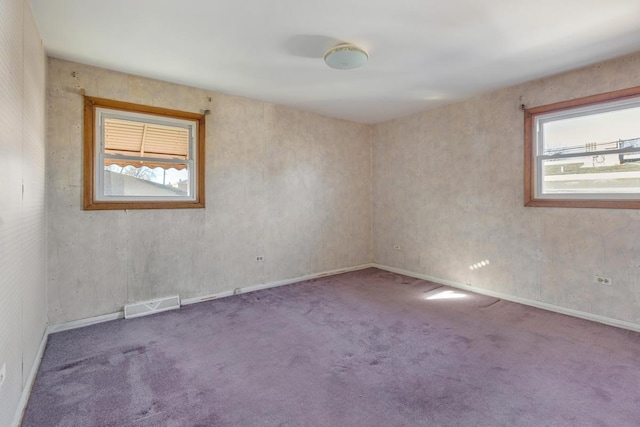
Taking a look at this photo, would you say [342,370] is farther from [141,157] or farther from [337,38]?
[141,157]

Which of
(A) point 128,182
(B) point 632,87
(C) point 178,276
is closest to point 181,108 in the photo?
(A) point 128,182

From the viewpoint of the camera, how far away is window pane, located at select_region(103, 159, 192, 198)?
3.24 m

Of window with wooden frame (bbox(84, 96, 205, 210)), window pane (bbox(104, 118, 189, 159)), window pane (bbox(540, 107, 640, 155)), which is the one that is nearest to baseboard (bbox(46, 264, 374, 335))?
window with wooden frame (bbox(84, 96, 205, 210))

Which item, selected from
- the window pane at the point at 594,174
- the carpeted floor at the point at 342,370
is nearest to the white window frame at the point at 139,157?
the carpeted floor at the point at 342,370

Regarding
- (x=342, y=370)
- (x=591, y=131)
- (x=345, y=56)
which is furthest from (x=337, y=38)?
(x=591, y=131)

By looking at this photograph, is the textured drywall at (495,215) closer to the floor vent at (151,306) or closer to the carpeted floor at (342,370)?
the carpeted floor at (342,370)

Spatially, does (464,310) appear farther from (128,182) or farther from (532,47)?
(128,182)

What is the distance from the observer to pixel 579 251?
3201 mm

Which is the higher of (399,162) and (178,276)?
(399,162)

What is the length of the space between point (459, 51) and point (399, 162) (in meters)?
2.37

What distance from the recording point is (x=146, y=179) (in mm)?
3434

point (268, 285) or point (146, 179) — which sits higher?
point (146, 179)

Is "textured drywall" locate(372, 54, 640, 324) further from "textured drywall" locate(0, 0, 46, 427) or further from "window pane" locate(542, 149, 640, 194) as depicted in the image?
"textured drywall" locate(0, 0, 46, 427)

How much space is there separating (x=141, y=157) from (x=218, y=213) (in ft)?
3.52
